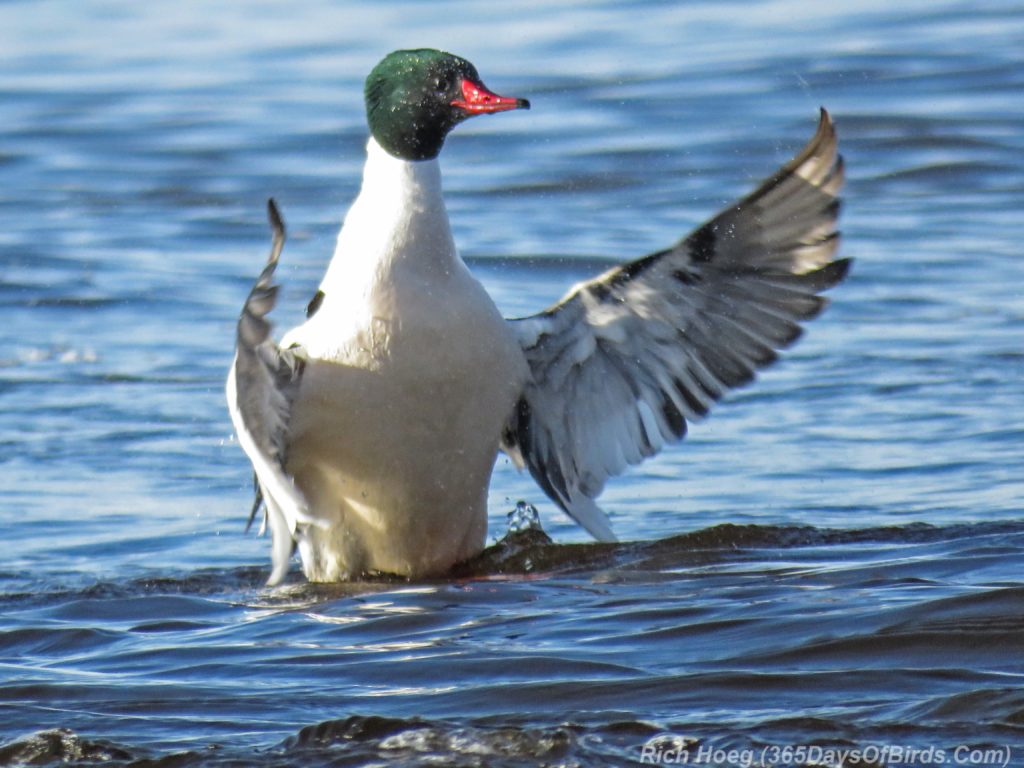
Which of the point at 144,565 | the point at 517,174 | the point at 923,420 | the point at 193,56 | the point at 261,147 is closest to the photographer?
the point at 144,565

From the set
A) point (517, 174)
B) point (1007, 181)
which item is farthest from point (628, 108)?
point (1007, 181)

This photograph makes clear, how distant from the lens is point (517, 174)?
13.5 meters

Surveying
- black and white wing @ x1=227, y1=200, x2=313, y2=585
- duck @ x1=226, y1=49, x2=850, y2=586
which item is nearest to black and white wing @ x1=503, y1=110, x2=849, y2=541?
duck @ x1=226, y1=49, x2=850, y2=586

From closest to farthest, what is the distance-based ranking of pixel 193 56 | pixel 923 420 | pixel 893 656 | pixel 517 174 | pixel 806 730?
pixel 806 730 → pixel 893 656 → pixel 923 420 → pixel 517 174 → pixel 193 56

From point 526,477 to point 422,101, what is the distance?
7.21 ft

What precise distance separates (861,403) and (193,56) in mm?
11326

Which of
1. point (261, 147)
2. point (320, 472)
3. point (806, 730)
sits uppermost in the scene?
point (261, 147)

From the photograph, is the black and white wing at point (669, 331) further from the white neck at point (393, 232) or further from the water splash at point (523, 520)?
the white neck at point (393, 232)

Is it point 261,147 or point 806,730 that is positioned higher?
point 261,147

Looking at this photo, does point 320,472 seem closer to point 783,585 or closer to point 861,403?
point 783,585

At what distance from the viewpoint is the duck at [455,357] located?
19.0 feet

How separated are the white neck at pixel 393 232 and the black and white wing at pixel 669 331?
0.45 metres

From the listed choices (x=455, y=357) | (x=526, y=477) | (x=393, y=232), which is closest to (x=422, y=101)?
(x=393, y=232)

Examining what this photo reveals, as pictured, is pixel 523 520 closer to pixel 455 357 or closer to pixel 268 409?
pixel 455 357
